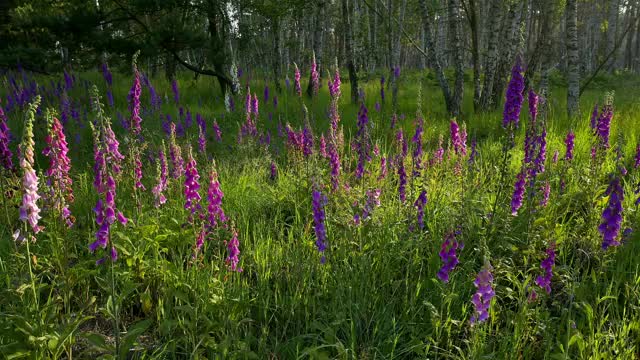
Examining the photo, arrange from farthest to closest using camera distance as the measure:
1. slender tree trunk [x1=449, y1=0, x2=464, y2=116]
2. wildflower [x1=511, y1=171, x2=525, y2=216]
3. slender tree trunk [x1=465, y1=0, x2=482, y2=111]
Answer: slender tree trunk [x1=449, y1=0, x2=464, y2=116] → slender tree trunk [x1=465, y1=0, x2=482, y2=111] → wildflower [x1=511, y1=171, x2=525, y2=216]

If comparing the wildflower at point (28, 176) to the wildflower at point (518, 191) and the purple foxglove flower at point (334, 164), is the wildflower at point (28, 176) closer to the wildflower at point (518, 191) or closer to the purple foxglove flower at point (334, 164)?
the purple foxglove flower at point (334, 164)

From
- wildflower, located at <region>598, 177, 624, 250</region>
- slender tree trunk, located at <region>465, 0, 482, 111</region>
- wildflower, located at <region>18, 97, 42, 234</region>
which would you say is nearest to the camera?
wildflower, located at <region>18, 97, 42, 234</region>

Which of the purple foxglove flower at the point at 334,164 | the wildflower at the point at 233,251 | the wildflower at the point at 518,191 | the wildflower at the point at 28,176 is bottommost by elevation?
the wildflower at the point at 233,251

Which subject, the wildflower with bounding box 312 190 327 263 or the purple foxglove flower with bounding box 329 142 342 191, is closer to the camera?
the wildflower with bounding box 312 190 327 263

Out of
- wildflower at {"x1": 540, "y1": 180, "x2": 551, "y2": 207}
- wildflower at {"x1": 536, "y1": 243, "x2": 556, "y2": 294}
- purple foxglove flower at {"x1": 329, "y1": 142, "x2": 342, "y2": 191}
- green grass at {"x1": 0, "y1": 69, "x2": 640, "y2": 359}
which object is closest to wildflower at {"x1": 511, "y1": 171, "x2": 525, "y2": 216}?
green grass at {"x1": 0, "y1": 69, "x2": 640, "y2": 359}

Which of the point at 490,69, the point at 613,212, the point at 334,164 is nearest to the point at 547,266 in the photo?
the point at 613,212

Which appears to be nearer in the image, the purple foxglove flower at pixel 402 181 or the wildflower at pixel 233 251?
the wildflower at pixel 233 251

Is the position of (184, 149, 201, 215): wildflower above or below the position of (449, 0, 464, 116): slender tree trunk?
below

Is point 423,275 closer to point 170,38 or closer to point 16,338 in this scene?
point 16,338

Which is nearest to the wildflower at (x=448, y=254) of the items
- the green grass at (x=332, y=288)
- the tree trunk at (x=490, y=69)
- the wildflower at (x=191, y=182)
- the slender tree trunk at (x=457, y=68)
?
the green grass at (x=332, y=288)

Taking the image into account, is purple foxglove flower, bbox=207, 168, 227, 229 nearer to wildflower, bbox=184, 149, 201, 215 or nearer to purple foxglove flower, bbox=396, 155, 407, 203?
wildflower, bbox=184, 149, 201, 215

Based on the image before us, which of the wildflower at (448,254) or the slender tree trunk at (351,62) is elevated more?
the slender tree trunk at (351,62)

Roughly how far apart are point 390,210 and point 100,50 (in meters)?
6.87

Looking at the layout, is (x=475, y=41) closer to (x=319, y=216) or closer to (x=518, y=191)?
(x=518, y=191)
